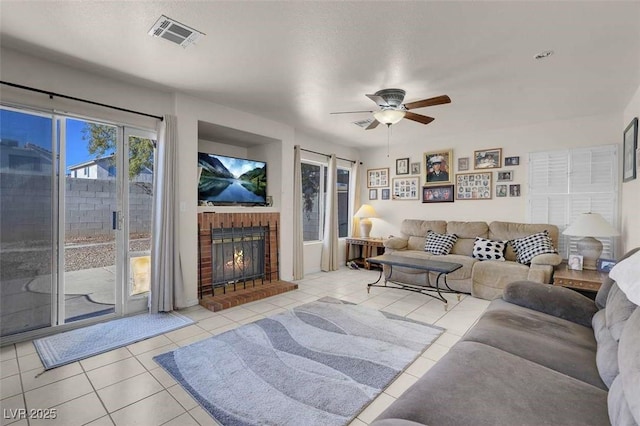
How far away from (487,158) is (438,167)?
2.55ft

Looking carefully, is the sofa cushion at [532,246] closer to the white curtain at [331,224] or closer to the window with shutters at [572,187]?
the window with shutters at [572,187]

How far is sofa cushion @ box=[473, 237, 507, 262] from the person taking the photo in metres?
4.28

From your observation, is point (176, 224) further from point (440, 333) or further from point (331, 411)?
point (440, 333)

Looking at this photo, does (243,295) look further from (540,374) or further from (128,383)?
(540,374)

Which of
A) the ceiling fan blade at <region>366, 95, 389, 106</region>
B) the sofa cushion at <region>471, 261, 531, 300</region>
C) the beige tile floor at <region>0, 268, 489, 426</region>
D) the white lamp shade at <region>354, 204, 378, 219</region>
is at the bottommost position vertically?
the beige tile floor at <region>0, 268, 489, 426</region>

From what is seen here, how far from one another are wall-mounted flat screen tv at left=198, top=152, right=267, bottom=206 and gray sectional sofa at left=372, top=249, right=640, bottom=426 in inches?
132

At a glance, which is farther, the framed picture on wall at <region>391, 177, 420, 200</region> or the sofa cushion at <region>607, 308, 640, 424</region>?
the framed picture on wall at <region>391, 177, 420, 200</region>

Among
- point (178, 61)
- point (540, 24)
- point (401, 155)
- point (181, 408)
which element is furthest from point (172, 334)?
point (401, 155)

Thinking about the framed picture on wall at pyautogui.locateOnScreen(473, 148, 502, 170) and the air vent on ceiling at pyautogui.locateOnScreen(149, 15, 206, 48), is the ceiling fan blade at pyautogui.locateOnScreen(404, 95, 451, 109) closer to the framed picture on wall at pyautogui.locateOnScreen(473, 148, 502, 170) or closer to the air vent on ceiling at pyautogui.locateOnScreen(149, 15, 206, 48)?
the air vent on ceiling at pyautogui.locateOnScreen(149, 15, 206, 48)

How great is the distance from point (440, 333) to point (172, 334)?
259 cm

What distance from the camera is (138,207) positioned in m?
3.36

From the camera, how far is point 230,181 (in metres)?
4.23

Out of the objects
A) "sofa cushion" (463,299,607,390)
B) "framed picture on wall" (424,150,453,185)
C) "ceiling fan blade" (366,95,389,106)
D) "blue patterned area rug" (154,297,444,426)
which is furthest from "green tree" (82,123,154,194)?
"framed picture on wall" (424,150,453,185)

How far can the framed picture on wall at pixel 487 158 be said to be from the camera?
4.74 metres
